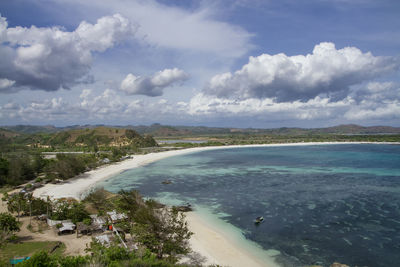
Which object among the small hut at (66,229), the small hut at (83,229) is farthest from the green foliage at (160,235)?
the small hut at (66,229)

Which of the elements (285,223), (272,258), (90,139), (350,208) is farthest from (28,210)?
(90,139)

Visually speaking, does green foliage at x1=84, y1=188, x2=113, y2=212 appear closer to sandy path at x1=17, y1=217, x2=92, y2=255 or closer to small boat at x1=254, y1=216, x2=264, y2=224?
sandy path at x1=17, y1=217, x2=92, y2=255

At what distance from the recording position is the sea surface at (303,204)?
880 inches

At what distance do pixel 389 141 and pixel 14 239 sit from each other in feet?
614

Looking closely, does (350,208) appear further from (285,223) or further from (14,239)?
(14,239)

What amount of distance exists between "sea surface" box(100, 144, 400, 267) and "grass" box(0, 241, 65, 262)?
56.7ft

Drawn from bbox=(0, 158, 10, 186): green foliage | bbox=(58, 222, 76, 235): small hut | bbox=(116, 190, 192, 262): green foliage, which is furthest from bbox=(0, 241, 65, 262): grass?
bbox=(0, 158, 10, 186): green foliage

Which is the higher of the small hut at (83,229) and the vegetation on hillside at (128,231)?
the vegetation on hillside at (128,231)

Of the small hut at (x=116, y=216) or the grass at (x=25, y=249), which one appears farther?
the small hut at (x=116, y=216)

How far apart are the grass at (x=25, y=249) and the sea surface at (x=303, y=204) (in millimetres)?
17270

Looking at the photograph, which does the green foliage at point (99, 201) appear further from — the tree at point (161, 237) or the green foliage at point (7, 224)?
the tree at point (161, 237)

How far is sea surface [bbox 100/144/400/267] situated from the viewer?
22.4 metres

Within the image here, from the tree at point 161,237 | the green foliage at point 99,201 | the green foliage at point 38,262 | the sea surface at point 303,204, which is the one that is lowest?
the sea surface at point 303,204

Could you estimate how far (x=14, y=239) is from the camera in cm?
2273
